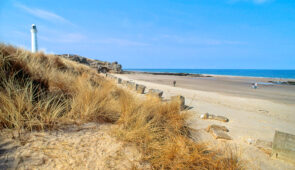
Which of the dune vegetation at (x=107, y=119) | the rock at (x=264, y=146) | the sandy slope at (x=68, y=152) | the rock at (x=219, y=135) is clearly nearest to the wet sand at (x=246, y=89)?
the rock at (x=264, y=146)

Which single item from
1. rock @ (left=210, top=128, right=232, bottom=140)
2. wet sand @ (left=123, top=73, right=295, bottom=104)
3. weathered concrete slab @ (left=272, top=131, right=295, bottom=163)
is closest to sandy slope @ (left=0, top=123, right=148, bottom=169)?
rock @ (left=210, top=128, right=232, bottom=140)

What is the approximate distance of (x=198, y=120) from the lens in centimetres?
377

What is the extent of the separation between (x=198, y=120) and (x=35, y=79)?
12.4 ft

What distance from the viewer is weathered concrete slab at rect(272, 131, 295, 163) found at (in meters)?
2.19

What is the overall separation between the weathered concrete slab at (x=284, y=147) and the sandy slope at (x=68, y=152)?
207 cm

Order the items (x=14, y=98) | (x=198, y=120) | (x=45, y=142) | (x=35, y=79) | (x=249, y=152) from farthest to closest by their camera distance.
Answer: (x=198, y=120)
(x=35, y=79)
(x=249, y=152)
(x=14, y=98)
(x=45, y=142)

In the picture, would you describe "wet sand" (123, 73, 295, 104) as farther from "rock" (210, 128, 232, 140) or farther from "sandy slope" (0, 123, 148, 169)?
"sandy slope" (0, 123, 148, 169)

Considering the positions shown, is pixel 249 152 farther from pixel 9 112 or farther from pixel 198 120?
pixel 9 112

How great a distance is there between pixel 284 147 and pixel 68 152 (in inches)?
119

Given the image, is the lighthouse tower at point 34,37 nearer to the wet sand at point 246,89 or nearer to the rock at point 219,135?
the wet sand at point 246,89

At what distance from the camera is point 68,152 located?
1.70 metres

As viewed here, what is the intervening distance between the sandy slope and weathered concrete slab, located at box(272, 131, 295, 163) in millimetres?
2074

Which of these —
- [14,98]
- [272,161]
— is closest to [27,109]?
[14,98]

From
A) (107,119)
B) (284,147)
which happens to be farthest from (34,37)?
(284,147)
